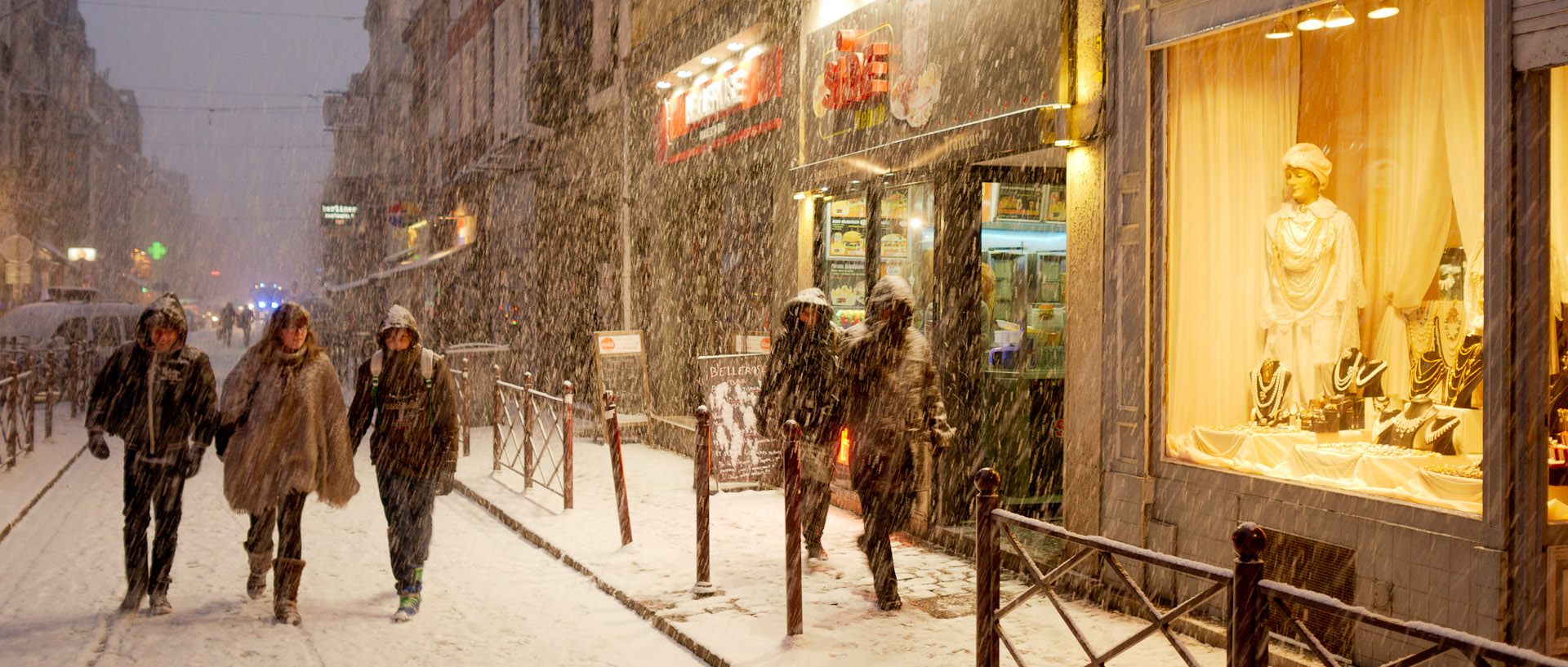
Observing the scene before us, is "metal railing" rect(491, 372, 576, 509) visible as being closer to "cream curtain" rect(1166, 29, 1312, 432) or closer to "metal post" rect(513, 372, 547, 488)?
"metal post" rect(513, 372, 547, 488)

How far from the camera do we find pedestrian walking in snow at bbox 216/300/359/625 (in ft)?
20.2

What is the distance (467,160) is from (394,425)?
22.4 meters

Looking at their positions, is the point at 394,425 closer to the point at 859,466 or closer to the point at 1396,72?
the point at 859,466

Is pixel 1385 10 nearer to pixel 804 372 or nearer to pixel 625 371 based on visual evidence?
pixel 804 372

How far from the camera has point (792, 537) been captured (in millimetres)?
5812

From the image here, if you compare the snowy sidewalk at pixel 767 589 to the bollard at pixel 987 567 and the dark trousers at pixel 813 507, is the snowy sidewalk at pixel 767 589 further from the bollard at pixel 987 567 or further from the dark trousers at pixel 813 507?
the bollard at pixel 987 567

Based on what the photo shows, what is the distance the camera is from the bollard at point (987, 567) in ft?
12.9

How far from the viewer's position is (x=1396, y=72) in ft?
18.9

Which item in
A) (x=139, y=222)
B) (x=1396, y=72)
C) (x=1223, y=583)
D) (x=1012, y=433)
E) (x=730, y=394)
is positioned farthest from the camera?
(x=139, y=222)

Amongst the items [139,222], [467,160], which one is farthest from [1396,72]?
[139,222]

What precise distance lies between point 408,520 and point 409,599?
0.46 m

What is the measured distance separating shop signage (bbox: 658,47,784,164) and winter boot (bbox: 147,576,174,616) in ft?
23.8

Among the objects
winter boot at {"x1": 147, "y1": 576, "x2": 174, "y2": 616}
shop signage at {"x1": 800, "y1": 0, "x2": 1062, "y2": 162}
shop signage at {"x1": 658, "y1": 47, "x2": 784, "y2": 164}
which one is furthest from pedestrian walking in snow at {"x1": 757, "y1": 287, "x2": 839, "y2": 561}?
shop signage at {"x1": 658, "y1": 47, "x2": 784, "y2": 164}

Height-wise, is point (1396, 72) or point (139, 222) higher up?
point (139, 222)
